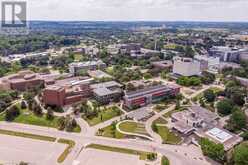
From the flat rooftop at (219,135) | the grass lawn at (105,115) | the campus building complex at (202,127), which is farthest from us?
the grass lawn at (105,115)

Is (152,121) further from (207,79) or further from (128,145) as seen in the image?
(207,79)

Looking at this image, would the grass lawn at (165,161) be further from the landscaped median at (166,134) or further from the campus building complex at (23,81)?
the campus building complex at (23,81)

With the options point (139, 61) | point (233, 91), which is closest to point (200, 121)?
point (233, 91)

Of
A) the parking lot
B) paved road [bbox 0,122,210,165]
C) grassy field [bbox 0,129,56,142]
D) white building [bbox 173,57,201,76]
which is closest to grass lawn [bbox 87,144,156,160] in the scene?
paved road [bbox 0,122,210,165]

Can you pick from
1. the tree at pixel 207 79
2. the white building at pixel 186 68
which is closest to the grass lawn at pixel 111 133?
the tree at pixel 207 79

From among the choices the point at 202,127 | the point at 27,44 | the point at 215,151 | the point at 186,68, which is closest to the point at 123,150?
the point at 215,151

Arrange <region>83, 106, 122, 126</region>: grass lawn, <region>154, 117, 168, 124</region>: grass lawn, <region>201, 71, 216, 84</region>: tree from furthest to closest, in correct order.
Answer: <region>201, 71, 216, 84</region>: tree
<region>83, 106, 122, 126</region>: grass lawn
<region>154, 117, 168, 124</region>: grass lawn

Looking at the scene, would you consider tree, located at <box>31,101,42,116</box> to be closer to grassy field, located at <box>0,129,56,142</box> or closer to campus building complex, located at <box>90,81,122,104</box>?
grassy field, located at <box>0,129,56,142</box>

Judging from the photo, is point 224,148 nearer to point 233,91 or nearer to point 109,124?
point 109,124
